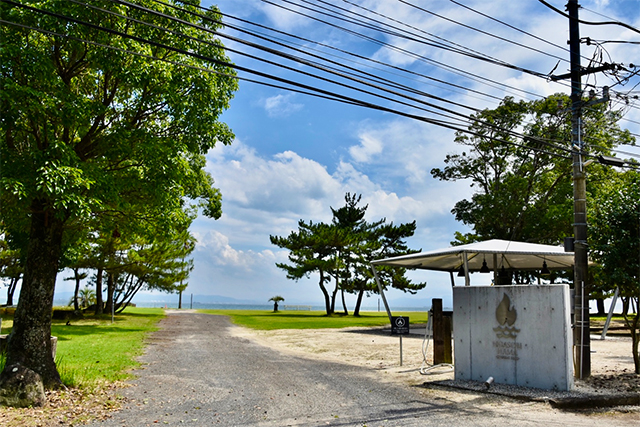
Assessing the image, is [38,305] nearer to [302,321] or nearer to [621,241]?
[621,241]

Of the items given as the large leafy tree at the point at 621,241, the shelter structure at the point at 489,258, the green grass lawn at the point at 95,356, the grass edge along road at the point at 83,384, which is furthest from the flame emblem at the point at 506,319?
the green grass lawn at the point at 95,356

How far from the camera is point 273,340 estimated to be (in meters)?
18.9

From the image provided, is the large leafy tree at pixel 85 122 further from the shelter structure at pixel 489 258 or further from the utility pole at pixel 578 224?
the utility pole at pixel 578 224

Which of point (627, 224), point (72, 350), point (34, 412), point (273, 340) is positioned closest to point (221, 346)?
point (273, 340)

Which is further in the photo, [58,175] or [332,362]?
[332,362]

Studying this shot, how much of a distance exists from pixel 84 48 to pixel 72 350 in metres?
8.76

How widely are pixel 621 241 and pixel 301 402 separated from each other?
711 centimetres

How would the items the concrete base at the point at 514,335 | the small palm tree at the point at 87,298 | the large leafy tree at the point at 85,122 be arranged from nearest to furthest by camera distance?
the large leafy tree at the point at 85,122 < the concrete base at the point at 514,335 < the small palm tree at the point at 87,298

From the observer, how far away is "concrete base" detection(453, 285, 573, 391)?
350 inches

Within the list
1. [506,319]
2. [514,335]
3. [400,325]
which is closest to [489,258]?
[400,325]

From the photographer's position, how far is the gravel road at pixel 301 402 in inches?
268

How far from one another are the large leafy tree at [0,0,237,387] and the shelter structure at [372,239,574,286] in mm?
6886

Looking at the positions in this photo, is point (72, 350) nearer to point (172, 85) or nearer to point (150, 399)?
point (150, 399)

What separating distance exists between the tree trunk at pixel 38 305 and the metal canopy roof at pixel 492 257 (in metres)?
8.96
